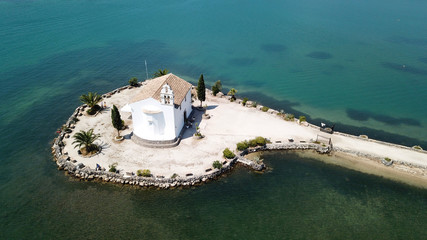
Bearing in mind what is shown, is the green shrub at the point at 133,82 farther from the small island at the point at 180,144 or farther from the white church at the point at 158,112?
the white church at the point at 158,112

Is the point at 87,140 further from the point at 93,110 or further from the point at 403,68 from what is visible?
the point at 403,68

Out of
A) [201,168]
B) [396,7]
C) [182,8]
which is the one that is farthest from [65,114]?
[396,7]

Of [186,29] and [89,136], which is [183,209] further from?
[186,29]

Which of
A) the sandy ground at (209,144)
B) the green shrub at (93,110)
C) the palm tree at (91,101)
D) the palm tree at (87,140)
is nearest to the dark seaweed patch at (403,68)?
the sandy ground at (209,144)

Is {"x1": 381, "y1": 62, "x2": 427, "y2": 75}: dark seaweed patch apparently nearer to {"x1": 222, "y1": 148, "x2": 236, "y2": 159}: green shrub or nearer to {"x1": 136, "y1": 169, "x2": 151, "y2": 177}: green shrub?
{"x1": 222, "y1": 148, "x2": 236, "y2": 159}: green shrub

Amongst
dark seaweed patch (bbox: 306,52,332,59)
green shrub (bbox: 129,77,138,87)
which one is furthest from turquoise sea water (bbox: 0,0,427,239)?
green shrub (bbox: 129,77,138,87)

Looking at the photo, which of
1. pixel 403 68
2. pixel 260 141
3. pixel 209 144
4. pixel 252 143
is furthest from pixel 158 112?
pixel 403 68
